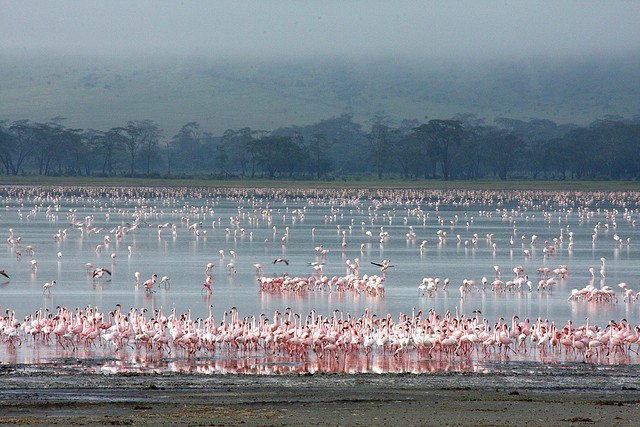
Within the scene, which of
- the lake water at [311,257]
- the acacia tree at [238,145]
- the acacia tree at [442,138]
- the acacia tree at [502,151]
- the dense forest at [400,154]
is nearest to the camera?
the lake water at [311,257]

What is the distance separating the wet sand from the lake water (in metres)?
1.98

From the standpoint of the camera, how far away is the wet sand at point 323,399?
11.1 metres

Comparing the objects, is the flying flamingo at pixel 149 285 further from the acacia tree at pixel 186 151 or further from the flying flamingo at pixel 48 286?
the acacia tree at pixel 186 151

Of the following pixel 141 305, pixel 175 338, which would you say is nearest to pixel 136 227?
pixel 141 305

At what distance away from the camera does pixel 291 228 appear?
48594 mm

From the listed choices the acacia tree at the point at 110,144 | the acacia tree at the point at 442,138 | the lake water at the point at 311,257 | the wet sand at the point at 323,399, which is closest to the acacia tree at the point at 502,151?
the acacia tree at the point at 442,138

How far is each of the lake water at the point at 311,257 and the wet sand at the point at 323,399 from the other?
1.98 metres

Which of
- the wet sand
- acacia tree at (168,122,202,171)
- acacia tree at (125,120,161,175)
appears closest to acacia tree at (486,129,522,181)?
acacia tree at (125,120,161,175)

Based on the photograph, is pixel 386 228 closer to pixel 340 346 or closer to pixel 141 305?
pixel 141 305

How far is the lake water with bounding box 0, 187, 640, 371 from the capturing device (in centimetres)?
2244

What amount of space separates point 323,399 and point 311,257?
2175 centimetres

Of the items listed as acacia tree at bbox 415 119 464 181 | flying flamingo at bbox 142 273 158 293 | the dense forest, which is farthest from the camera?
the dense forest

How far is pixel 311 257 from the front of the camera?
112 feet

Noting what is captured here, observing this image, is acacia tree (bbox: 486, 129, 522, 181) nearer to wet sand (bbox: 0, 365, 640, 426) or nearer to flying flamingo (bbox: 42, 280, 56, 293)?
flying flamingo (bbox: 42, 280, 56, 293)
